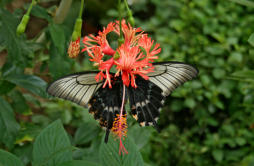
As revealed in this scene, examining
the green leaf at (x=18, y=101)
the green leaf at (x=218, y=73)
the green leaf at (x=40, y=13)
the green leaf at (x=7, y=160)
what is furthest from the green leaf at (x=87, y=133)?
the green leaf at (x=218, y=73)

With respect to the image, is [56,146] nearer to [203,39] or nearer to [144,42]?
[144,42]

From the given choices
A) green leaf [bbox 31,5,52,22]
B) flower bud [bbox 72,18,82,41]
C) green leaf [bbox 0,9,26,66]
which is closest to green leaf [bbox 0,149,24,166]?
flower bud [bbox 72,18,82,41]

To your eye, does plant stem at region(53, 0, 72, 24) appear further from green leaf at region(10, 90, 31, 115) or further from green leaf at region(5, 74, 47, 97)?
green leaf at region(10, 90, 31, 115)

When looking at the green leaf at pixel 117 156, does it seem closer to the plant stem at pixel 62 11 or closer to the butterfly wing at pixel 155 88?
the butterfly wing at pixel 155 88

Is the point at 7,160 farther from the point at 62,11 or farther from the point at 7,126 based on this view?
the point at 62,11

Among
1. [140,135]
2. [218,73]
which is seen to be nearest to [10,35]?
[140,135]

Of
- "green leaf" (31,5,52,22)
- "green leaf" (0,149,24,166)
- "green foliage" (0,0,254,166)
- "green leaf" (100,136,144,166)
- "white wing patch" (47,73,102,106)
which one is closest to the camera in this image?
"green leaf" (0,149,24,166)
